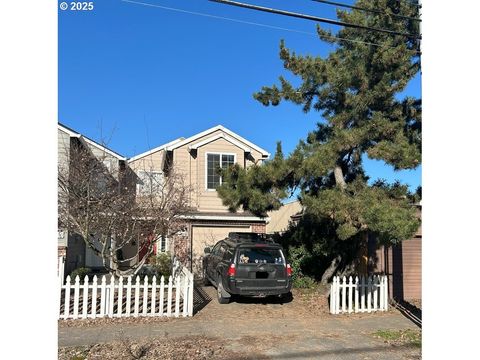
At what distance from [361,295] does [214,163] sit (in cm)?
1073

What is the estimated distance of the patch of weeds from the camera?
769 centimetres

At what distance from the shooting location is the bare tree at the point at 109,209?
10844 mm

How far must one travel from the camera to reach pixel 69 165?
38.2 ft

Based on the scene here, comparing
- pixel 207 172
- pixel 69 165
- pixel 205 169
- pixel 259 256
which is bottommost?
pixel 259 256

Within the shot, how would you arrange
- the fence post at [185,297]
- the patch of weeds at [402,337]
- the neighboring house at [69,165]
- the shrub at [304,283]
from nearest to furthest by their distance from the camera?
the patch of weeds at [402,337] < the fence post at [185,297] < the neighboring house at [69,165] < the shrub at [304,283]

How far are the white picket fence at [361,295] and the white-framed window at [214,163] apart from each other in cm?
985

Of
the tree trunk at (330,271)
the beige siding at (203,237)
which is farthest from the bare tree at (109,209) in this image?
the beige siding at (203,237)

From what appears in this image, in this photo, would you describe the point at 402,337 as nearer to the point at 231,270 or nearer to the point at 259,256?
the point at 259,256

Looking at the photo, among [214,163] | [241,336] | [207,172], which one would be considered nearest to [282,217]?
[214,163]

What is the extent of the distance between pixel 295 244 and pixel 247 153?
20.2 ft

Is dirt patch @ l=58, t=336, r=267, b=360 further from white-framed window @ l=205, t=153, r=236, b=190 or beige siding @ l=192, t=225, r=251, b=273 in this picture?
white-framed window @ l=205, t=153, r=236, b=190

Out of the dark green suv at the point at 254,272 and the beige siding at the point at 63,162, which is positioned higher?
the beige siding at the point at 63,162

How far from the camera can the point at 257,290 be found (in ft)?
35.5

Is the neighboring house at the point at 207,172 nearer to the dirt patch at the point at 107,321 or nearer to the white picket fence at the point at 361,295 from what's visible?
the white picket fence at the point at 361,295
